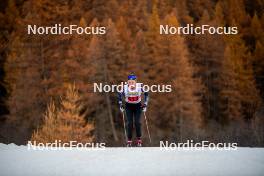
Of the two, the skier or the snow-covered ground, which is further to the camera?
the skier

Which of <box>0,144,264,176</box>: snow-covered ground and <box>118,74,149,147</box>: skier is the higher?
<box>118,74,149,147</box>: skier

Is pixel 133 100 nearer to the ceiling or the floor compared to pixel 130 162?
nearer to the ceiling

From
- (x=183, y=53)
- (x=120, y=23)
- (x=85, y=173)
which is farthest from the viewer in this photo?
(x=120, y=23)

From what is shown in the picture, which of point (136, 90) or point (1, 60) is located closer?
point (136, 90)

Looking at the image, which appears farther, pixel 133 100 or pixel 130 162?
pixel 133 100

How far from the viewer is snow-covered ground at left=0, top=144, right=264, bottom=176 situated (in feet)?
21.4

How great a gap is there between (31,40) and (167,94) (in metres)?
13.5

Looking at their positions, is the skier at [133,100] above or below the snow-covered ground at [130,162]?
above

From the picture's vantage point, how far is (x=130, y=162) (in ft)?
23.2

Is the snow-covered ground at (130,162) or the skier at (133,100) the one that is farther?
the skier at (133,100)

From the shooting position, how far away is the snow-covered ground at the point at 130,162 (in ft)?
21.4

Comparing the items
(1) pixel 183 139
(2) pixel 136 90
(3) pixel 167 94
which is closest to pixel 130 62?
(3) pixel 167 94

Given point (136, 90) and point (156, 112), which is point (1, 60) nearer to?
point (156, 112)

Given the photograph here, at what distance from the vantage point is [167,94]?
38531 millimetres
